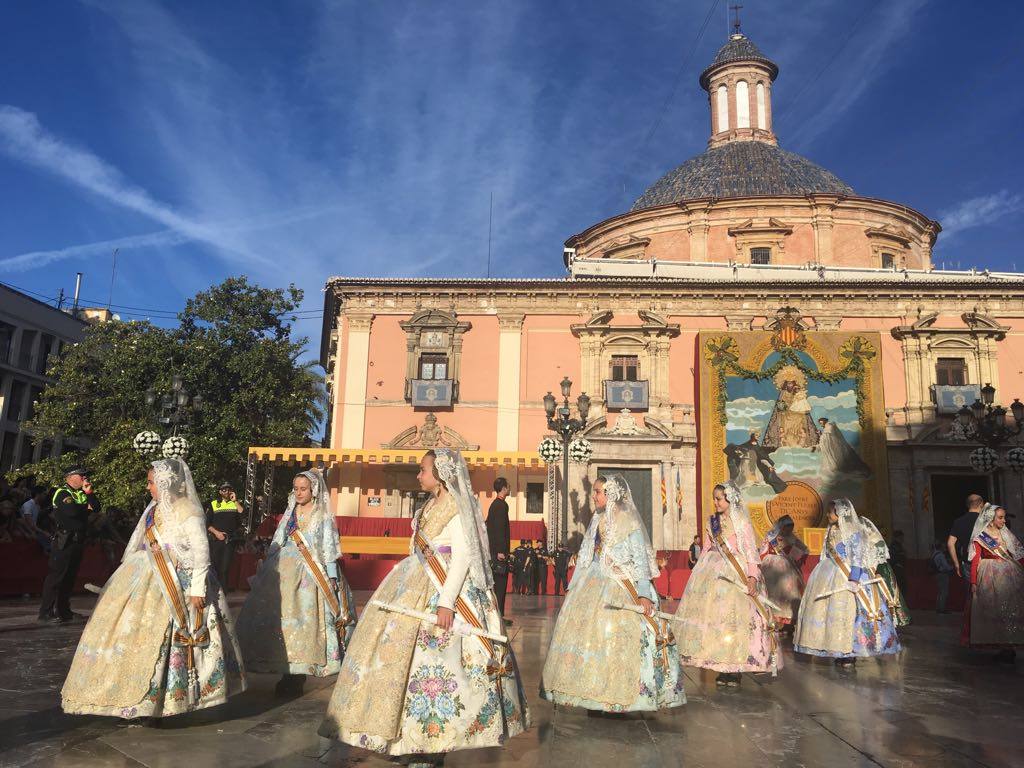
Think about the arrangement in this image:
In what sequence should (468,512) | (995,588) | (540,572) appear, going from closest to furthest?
(468,512) → (995,588) → (540,572)

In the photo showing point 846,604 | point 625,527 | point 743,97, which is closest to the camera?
point 625,527

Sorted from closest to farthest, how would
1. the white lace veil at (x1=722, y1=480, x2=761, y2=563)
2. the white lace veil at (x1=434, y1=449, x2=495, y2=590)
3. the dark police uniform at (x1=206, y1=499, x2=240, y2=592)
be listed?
1. the white lace veil at (x1=434, y1=449, x2=495, y2=590)
2. the white lace veil at (x1=722, y1=480, x2=761, y2=563)
3. the dark police uniform at (x1=206, y1=499, x2=240, y2=592)

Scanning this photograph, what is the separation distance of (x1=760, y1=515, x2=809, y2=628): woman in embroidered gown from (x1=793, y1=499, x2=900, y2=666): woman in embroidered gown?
2108mm

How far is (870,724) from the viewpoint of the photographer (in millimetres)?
5836

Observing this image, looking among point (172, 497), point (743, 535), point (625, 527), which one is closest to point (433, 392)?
point (743, 535)

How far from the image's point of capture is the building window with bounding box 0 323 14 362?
3531cm

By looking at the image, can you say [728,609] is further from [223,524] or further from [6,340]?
[6,340]

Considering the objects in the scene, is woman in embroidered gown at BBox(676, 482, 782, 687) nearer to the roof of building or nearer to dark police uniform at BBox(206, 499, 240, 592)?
dark police uniform at BBox(206, 499, 240, 592)

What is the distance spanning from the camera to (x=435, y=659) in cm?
423

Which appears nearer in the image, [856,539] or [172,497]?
[172,497]

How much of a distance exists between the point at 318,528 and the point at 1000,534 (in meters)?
7.86

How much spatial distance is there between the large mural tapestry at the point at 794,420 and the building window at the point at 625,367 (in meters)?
1.97

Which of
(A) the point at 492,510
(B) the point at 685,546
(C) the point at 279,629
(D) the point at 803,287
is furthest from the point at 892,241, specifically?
(C) the point at 279,629

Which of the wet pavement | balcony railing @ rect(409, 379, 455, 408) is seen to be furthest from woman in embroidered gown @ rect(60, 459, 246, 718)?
balcony railing @ rect(409, 379, 455, 408)
